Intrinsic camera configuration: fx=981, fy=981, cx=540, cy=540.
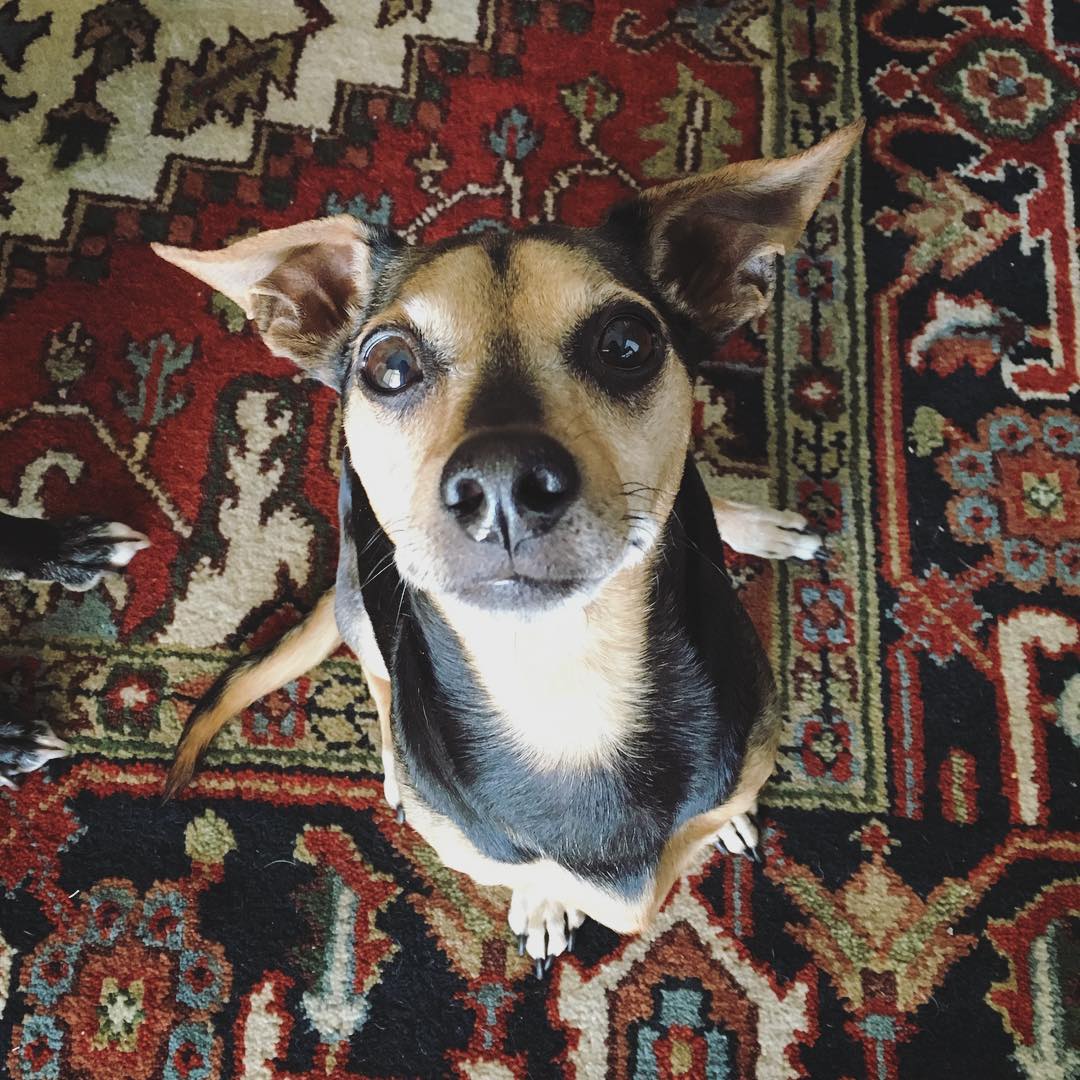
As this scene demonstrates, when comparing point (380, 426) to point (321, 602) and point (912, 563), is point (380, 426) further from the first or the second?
point (912, 563)

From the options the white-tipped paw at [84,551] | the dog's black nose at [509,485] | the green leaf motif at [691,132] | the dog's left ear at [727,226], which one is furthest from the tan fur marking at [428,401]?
the green leaf motif at [691,132]

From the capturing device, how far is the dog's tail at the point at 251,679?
2293 millimetres

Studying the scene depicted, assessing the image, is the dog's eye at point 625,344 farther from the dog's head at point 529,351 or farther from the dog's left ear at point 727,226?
the dog's left ear at point 727,226

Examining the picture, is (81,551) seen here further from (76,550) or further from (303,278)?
(303,278)

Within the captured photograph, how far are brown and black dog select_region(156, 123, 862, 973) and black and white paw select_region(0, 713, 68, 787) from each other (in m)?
1.01

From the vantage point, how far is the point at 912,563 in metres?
2.63

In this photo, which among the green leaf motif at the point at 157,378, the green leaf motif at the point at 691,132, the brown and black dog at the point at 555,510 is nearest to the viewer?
the brown and black dog at the point at 555,510

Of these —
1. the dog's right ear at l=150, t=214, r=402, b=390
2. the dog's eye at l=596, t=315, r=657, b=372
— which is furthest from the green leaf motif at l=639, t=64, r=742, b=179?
the dog's eye at l=596, t=315, r=657, b=372

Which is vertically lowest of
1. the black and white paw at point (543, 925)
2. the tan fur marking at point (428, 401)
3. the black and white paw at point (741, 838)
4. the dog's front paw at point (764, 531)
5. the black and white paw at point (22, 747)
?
the black and white paw at point (543, 925)

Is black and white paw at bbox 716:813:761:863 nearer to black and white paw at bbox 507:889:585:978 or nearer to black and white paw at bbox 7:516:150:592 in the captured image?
black and white paw at bbox 507:889:585:978

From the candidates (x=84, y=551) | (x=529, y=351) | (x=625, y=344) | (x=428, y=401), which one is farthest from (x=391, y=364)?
(x=84, y=551)

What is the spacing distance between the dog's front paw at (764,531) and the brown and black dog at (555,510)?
0.51 metres

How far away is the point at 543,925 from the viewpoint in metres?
2.30

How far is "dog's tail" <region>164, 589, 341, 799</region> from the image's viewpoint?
2293mm
